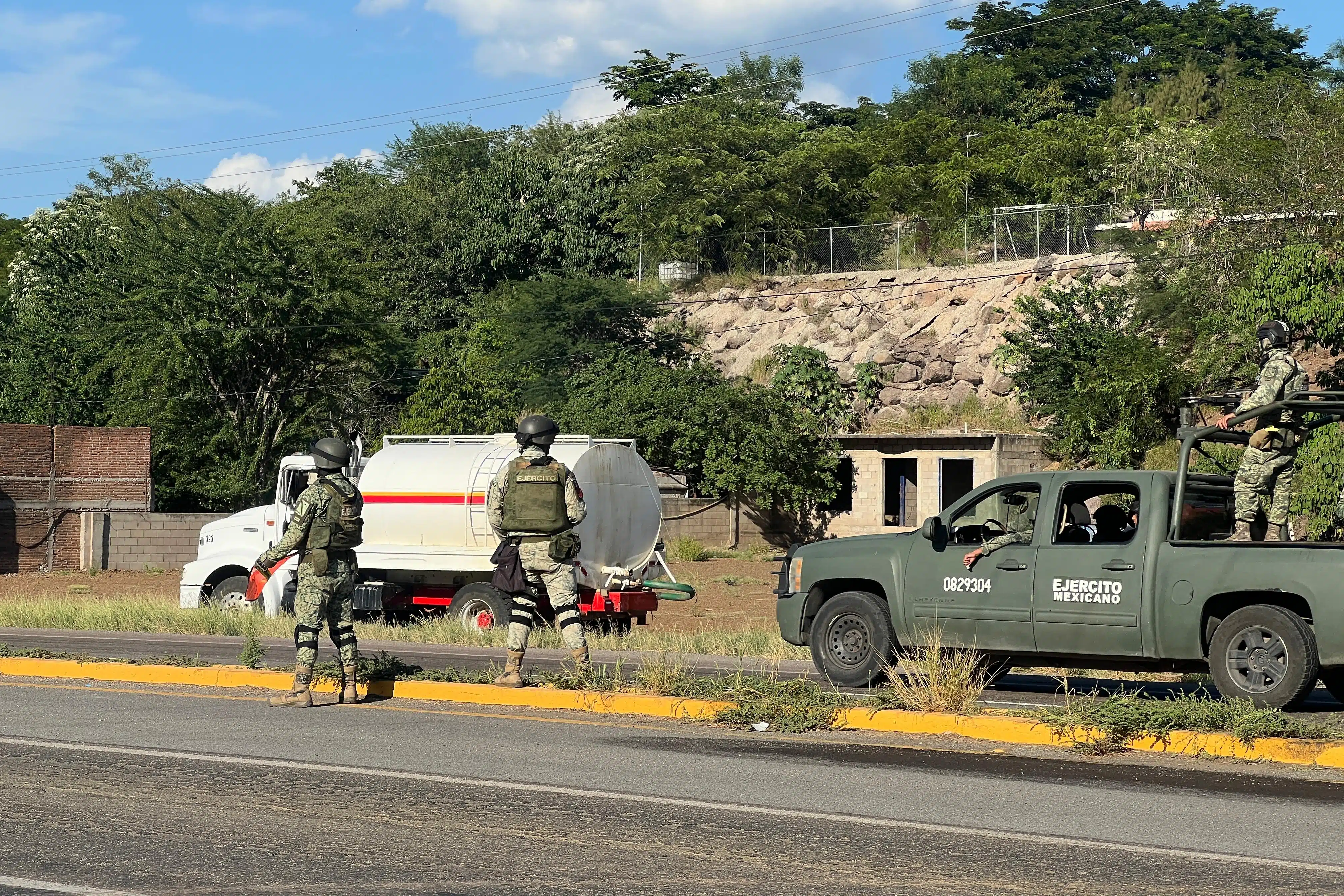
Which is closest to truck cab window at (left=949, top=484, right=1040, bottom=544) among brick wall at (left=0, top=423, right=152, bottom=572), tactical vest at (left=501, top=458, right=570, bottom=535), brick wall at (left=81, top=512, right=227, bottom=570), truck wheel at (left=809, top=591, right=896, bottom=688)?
truck wheel at (left=809, top=591, right=896, bottom=688)

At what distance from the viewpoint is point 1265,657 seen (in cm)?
1077

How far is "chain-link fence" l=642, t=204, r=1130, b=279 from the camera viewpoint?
53188 millimetres

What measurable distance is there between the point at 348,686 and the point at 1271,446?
7.58m

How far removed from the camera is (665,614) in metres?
30.0

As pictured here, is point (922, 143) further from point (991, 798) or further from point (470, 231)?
point (991, 798)

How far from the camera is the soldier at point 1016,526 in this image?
12.1 metres

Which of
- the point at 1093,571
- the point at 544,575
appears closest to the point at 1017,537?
the point at 1093,571

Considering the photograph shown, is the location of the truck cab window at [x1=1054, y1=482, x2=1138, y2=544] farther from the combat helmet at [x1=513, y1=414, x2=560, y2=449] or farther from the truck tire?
the combat helmet at [x1=513, y1=414, x2=560, y2=449]

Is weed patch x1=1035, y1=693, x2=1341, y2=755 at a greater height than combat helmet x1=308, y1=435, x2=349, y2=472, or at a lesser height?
lesser

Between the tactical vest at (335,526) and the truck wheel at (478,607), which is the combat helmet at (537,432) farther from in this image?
the truck wheel at (478,607)

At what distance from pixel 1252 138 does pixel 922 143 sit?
27.3 m

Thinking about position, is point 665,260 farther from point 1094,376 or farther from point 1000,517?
point 1000,517

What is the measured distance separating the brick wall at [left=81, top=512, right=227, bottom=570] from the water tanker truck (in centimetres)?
1627

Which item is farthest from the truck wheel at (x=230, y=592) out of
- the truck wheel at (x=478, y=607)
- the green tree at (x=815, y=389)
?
the green tree at (x=815, y=389)
